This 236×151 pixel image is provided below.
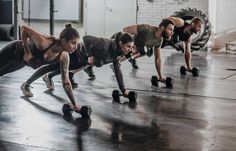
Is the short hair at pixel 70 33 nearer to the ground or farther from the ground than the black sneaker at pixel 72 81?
farther from the ground

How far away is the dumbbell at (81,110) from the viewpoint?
13.8 feet

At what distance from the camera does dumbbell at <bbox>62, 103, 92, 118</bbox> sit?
421 cm

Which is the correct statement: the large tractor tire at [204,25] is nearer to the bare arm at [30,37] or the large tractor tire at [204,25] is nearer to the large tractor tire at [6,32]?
the large tractor tire at [6,32]

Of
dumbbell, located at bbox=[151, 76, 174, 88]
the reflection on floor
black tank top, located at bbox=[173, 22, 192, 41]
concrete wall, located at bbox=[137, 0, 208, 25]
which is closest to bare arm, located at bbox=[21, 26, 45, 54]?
the reflection on floor

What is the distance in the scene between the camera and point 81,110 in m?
4.22

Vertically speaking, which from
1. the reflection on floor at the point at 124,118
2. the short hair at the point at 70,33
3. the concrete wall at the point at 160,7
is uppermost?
the concrete wall at the point at 160,7

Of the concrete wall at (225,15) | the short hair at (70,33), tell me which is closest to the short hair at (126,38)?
the short hair at (70,33)

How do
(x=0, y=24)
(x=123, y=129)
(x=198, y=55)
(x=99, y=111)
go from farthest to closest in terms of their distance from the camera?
(x=0, y=24) → (x=198, y=55) → (x=99, y=111) → (x=123, y=129)

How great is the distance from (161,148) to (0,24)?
12.1m

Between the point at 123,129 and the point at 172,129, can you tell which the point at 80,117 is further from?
the point at 172,129

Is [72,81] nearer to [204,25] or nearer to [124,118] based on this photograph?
[124,118]

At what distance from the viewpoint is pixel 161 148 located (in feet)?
10.8

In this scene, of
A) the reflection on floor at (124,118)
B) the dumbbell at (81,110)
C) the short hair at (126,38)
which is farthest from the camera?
the short hair at (126,38)

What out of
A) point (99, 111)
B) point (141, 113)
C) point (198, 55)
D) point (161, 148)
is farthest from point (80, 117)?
point (198, 55)
